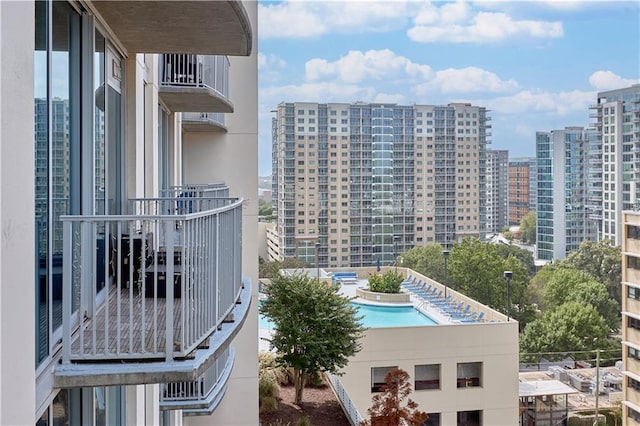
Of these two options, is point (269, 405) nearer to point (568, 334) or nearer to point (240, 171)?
point (240, 171)

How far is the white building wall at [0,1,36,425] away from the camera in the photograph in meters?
1.09

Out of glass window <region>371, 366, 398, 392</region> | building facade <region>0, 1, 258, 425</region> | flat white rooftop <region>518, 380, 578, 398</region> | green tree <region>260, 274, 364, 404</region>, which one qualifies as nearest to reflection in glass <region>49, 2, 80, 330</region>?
building facade <region>0, 1, 258, 425</region>

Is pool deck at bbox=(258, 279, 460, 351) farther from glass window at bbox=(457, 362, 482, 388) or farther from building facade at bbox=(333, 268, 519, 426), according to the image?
glass window at bbox=(457, 362, 482, 388)

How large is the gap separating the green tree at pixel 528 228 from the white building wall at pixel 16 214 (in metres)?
24.2

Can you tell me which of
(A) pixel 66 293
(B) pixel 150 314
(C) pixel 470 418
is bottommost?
(C) pixel 470 418

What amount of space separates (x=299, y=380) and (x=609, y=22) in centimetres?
2896

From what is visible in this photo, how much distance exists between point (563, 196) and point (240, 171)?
18463mm

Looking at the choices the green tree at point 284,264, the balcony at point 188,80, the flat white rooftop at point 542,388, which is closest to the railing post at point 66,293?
the balcony at point 188,80

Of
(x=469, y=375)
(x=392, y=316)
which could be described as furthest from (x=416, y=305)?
(x=469, y=375)

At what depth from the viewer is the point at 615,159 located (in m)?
20.3

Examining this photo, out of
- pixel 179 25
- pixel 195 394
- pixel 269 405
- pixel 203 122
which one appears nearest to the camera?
pixel 179 25

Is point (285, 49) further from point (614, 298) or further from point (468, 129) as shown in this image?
point (614, 298)

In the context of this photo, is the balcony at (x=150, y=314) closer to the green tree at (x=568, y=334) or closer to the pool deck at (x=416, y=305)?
the pool deck at (x=416, y=305)

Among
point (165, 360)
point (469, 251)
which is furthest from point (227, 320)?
point (469, 251)
